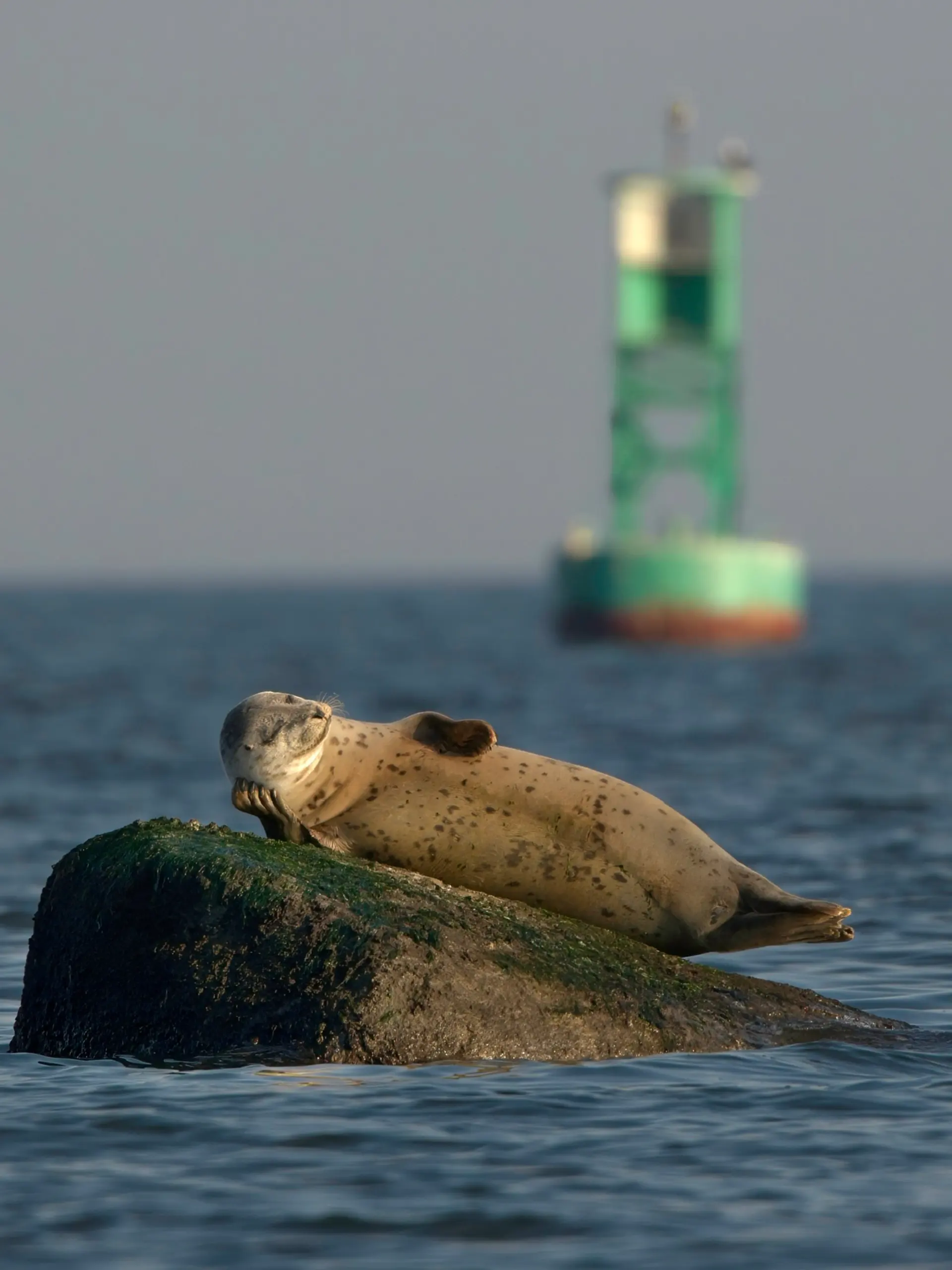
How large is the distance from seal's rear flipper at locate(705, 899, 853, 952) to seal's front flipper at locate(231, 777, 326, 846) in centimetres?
157

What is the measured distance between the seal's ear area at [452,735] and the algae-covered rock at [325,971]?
0.57 m

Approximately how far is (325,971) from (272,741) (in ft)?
3.13

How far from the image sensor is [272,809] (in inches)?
311

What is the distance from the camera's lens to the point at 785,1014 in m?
7.98

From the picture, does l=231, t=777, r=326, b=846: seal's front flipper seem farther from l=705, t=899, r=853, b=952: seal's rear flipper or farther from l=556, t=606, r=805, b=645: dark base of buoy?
l=556, t=606, r=805, b=645: dark base of buoy

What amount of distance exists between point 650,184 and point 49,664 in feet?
73.7

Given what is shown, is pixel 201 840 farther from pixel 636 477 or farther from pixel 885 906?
pixel 636 477

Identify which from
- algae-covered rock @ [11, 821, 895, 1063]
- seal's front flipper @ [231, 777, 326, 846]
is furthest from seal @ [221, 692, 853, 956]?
algae-covered rock @ [11, 821, 895, 1063]

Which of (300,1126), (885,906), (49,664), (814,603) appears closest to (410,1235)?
(300,1126)

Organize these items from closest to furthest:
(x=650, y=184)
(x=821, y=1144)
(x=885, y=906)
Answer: (x=821, y=1144), (x=885, y=906), (x=650, y=184)

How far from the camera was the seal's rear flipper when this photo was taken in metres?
7.88

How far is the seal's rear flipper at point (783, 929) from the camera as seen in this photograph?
788 centimetres

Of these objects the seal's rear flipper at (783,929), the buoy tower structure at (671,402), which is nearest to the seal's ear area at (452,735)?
the seal's rear flipper at (783,929)

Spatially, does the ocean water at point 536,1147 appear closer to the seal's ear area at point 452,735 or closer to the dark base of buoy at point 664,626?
the seal's ear area at point 452,735
